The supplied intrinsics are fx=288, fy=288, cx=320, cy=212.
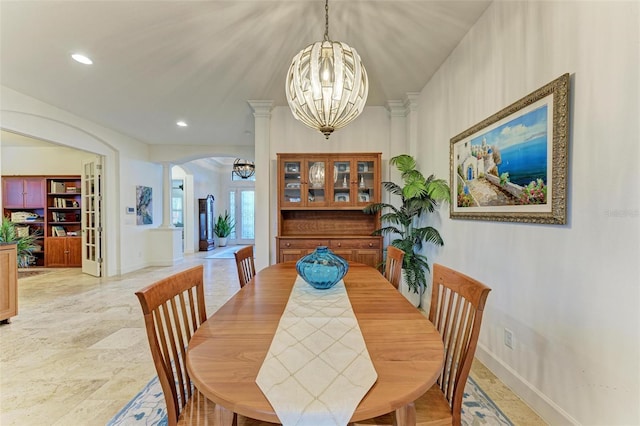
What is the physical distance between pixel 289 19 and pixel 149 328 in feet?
7.44

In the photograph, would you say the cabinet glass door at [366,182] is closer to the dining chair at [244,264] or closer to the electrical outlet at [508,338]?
the dining chair at [244,264]

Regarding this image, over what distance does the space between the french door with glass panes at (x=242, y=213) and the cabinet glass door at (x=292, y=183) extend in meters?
7.07

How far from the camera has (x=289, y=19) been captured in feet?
7.25

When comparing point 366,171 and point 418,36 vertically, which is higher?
point 418,36

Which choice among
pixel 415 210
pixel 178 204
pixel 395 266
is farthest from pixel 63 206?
pixel 395 266

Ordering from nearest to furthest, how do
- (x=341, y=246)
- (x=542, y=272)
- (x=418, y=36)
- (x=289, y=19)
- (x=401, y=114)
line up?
1. (x=542, y=272)
2. (x=289, y=19)
3. (x=418, y=36)
4. (x=341, y=246)
5. (x=401, y=114)

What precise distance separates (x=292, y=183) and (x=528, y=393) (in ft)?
9.73

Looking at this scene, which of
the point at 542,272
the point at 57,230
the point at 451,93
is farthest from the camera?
the point at 57,230

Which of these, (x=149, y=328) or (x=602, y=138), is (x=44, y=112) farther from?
(x=602, y=138)

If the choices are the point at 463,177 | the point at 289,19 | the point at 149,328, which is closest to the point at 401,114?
the point at 463,177

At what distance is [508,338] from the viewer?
6.36ft

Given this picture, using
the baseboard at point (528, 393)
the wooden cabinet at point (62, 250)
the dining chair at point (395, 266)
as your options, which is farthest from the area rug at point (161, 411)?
the wooden cabinet at point (62, 250)

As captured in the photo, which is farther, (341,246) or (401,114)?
(401,114)

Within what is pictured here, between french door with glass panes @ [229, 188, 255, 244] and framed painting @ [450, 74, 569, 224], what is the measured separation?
29.2 feet
